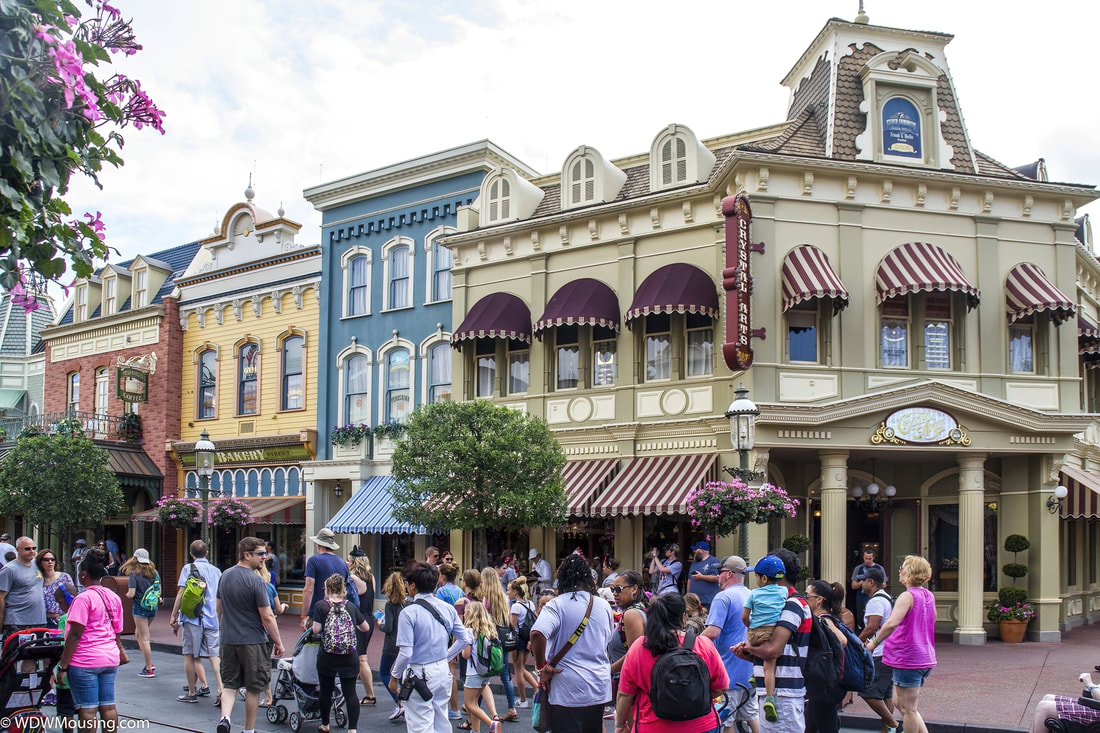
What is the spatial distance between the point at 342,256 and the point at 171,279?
7.91 m

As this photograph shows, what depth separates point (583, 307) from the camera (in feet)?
66.0

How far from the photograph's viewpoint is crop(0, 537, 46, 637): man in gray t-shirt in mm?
9961

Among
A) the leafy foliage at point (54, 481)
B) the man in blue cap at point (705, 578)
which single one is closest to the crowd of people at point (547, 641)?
the man in blue cap at point (705, 578)

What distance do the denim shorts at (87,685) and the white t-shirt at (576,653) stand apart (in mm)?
3928

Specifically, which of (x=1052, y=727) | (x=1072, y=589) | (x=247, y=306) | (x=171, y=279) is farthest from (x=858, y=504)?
(x=171, y=279)

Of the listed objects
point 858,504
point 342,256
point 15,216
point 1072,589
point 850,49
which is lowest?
point 1072,589

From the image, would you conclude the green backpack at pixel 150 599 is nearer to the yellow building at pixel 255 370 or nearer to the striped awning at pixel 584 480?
the striped awning at pixel 584 480

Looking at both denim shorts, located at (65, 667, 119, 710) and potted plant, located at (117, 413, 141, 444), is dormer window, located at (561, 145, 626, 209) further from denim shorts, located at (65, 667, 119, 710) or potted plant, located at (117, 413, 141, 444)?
potted plant, located at (117, 413, 141, 444)

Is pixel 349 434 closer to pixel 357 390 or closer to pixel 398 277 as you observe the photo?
pixel 357 390

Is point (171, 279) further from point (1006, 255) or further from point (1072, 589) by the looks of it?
point (1072, 589)

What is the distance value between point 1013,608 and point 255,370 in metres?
19.4

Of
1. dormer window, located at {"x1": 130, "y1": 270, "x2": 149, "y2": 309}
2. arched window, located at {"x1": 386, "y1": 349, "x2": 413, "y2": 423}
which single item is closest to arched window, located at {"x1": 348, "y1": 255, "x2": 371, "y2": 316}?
arched window, located at {"x1": 386, "y1": 349, "x2": 413, "y2": 423}

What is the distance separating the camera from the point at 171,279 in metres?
31.2

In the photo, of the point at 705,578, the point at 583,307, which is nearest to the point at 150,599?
the point at 705,578
